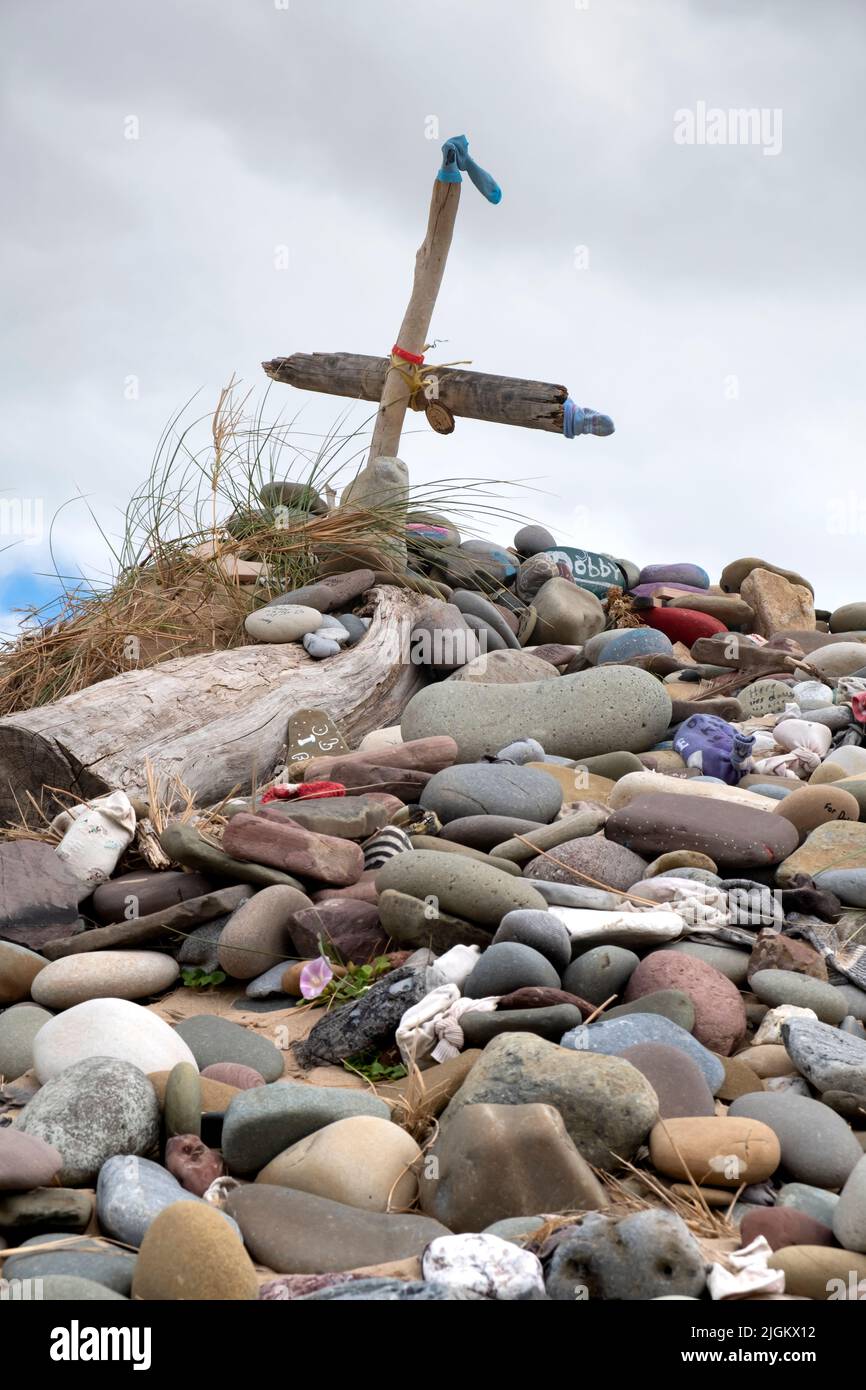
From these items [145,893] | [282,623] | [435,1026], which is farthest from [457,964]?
[282,623]

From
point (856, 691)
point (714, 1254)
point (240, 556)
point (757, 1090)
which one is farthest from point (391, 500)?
point (714, 1254)

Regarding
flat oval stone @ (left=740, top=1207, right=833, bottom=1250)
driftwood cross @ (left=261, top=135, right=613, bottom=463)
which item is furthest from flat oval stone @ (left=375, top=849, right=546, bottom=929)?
driftwood cross @ (left=261, top=135, right=613, bottom=463)

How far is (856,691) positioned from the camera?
806 cm

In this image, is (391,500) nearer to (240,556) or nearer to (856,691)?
(240,556)

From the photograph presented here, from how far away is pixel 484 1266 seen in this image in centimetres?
279

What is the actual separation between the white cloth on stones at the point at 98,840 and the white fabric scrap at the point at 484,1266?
3096 millimetres

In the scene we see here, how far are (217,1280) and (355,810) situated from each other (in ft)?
9.90

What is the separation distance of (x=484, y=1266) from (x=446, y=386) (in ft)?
30.6

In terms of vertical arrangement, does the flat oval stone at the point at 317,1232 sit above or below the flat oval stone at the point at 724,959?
below

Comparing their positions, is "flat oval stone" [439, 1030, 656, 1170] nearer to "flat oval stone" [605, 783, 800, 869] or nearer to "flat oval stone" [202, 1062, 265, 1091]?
"flat oval stone" [202, 1062, 265, 1091]

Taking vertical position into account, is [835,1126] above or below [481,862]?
below

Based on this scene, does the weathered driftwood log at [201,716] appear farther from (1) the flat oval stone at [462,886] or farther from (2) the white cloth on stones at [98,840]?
(1) the flat oval stone at [462,886]

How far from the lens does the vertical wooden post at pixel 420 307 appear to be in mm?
10586

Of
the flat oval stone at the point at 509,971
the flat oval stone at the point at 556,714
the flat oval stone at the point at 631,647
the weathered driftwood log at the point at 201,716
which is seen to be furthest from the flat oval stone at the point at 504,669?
the flat oval stone at the point at 509,971
